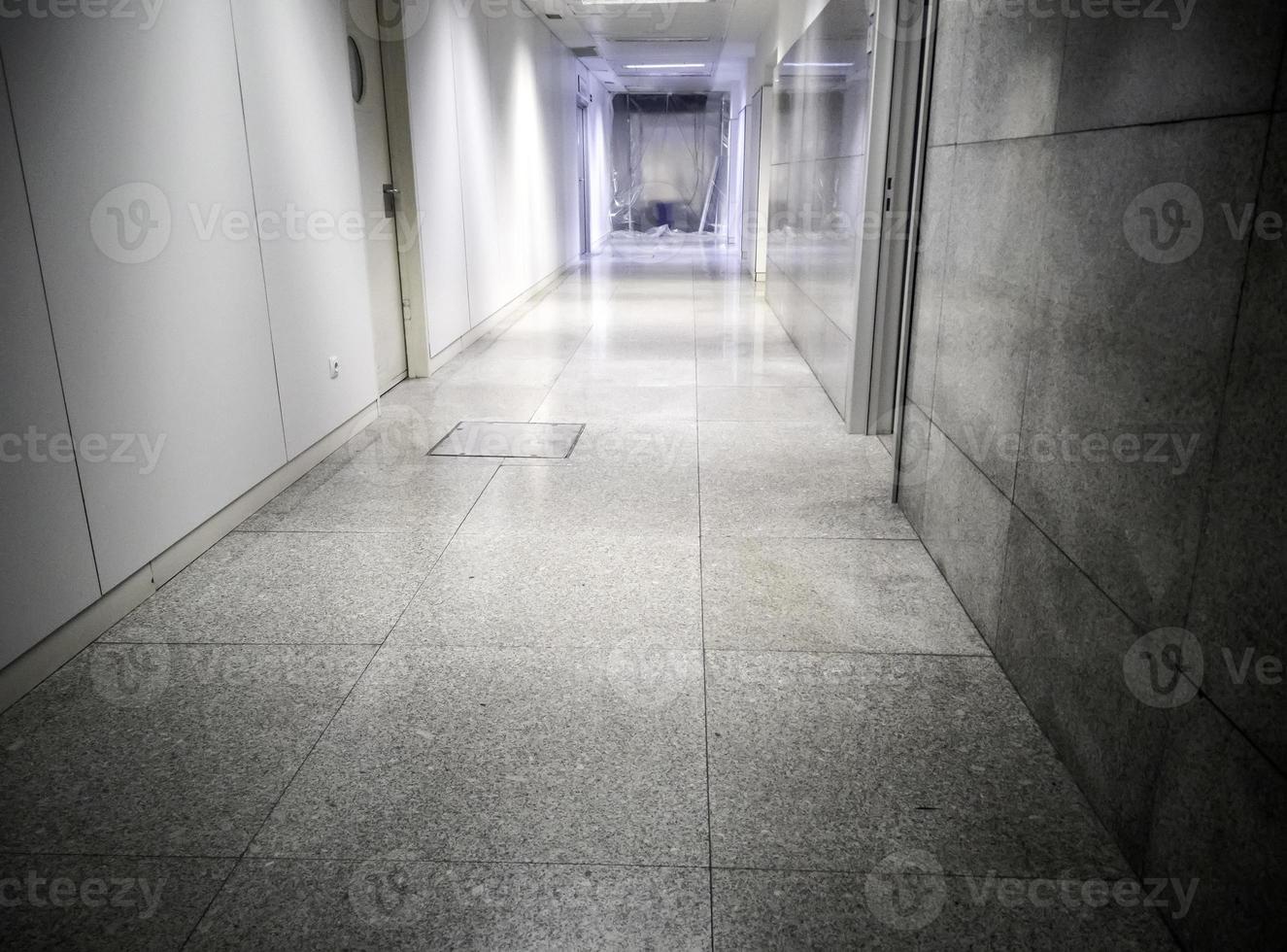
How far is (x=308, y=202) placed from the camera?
4.11m

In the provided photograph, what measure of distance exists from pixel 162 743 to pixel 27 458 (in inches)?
32.6

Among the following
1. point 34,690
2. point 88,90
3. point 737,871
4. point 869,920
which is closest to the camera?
point 869,920

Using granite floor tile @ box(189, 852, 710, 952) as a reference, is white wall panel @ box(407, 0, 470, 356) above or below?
above

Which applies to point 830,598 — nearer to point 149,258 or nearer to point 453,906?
point 453,906

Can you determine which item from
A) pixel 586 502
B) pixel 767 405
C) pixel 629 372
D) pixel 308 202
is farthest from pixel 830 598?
pixel 629 372

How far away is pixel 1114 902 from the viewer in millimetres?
1657

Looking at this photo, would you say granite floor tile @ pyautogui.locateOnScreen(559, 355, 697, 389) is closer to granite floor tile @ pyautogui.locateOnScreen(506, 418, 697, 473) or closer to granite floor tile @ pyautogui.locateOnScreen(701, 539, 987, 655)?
granite floor tile @ pyautogui.locateOnScreen(506, 418, 697, 473)

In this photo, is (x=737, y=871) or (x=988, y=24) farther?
(x=988, y=24)

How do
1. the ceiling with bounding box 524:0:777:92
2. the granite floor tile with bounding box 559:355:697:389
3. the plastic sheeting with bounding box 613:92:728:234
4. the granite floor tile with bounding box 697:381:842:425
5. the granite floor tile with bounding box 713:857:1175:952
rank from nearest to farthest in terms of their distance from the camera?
the granite floor tile with bounding box 713:857:1175:952
the granite floor tile with bounding box 697:381:842:425
the granite floor tile with bounding box 559:355:697:389
the ceiling with bounding box 524:0:777:92
the plastic sheeting with bounding box 613:92:728:234

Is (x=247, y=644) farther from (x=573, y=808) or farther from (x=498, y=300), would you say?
(x=498, y=300)

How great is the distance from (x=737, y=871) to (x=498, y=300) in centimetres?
724

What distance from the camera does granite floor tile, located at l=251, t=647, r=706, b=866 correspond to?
6.04ft

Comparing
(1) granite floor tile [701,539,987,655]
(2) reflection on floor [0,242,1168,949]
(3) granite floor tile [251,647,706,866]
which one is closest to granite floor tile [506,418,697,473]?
(2) reflection on floor [0,242,1168,949]

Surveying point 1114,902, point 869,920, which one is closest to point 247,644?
point 869,920
